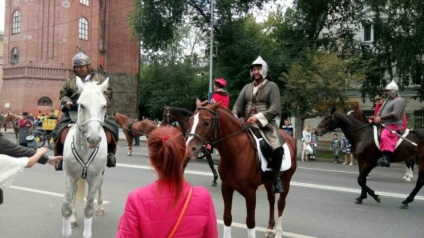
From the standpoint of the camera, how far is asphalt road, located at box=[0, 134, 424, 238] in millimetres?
6613

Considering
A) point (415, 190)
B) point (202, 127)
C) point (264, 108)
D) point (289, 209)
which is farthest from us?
point (415, 190)

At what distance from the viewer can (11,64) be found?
135ft

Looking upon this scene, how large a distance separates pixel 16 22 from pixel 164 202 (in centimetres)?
4504

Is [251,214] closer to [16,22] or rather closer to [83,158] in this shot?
[83,158]

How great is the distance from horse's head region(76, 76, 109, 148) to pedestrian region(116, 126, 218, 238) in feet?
8.98

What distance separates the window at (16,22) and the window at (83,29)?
5926 mm

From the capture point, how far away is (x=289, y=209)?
8125 millimetres

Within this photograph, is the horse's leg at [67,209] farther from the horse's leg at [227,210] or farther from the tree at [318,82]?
the tree at [318,82]

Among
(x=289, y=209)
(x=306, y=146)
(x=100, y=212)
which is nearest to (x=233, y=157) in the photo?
(x=289, y=209)

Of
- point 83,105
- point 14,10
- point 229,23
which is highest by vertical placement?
point 14,10

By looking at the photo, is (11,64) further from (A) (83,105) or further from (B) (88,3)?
(A) (83,105)

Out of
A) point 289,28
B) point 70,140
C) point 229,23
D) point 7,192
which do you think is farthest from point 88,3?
point 70,140

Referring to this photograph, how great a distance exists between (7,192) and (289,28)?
20.1 meters

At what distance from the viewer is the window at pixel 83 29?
42.3m
